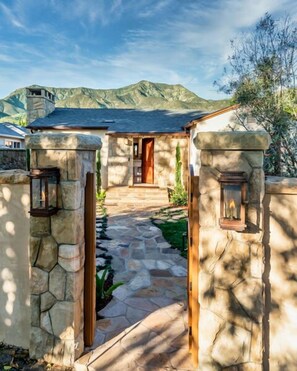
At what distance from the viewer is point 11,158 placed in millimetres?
9039

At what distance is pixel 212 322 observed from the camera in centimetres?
262

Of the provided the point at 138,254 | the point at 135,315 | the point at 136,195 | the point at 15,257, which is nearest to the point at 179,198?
the point at 136,195

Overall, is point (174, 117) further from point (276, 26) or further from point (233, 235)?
point (233, 235)

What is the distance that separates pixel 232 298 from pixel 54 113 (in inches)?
623

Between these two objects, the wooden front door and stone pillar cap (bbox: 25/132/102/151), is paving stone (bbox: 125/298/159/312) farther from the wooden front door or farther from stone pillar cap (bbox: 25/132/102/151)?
the wooden front door

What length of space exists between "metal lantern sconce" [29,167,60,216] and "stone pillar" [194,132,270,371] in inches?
55.3

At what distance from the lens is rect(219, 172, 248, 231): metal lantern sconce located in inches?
92.7

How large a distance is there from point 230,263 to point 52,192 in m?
1.82

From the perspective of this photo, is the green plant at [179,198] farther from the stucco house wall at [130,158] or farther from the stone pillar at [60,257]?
the stone pillar at [60,257]

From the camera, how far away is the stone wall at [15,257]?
299 cm

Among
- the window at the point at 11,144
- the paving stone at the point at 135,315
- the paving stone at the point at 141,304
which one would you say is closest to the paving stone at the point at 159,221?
the paving stone at the point at 141,304

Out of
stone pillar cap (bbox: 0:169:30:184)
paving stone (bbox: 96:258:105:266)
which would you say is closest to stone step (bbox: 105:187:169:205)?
paving stone (bbox: 96:258:105:266)

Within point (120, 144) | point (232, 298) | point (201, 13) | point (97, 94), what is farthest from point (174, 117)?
point (97, 94)

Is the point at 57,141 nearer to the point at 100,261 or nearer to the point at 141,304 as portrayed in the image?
the point at 141,304
